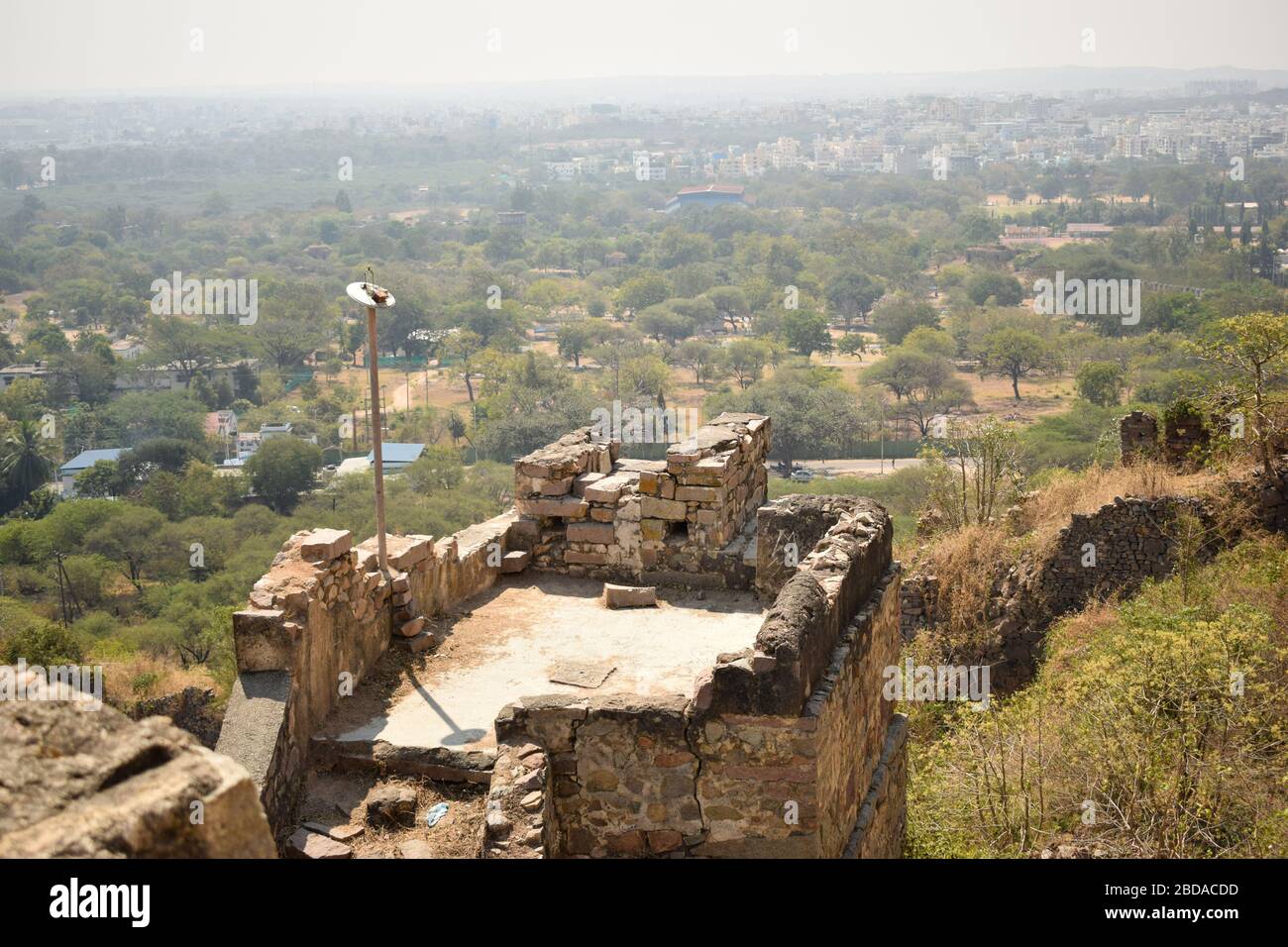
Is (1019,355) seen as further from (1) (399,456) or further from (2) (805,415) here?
(1) (399,456)

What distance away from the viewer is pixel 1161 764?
902 centimetres

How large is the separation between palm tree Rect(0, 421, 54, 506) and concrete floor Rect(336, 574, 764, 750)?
45.5 meters

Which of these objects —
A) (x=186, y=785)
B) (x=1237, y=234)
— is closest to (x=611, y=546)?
(x=186, y=785)

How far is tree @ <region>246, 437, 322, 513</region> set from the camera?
1886 inches

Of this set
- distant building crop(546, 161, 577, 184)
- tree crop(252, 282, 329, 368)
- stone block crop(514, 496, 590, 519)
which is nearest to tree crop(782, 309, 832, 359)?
tree crop(252, 282, 329, 368)

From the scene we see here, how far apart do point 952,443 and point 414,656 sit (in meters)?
13.8

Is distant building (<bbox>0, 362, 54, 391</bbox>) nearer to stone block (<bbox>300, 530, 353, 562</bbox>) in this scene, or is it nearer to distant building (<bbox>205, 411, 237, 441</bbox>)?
distant building (<bbox>205, 411, 237, 441</bbox>)

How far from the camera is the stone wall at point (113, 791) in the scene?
2.30 meters

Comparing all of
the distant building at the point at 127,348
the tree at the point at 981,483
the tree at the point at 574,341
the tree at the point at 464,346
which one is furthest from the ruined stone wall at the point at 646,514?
the distant building at the point at 127,348

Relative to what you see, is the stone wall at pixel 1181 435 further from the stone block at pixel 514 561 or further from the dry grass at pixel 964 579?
the stone block at pixel 514 561

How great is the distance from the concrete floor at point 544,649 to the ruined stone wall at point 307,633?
30 centimetres

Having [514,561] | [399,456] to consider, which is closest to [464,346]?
[399,456]

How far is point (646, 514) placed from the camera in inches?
355

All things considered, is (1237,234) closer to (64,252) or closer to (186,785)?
(64,252)
